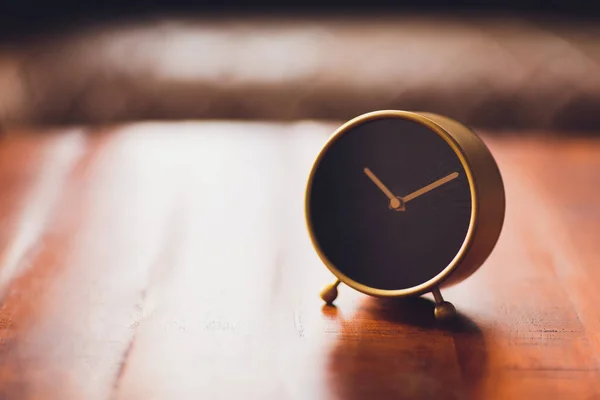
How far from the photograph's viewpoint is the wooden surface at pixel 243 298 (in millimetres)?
873

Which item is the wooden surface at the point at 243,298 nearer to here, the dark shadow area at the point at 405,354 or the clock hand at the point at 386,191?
the dark shadow area at the point at 405,354

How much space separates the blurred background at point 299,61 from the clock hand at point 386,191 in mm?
957

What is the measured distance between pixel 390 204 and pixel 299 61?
1138 mm

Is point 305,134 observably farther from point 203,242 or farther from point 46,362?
point 46,362

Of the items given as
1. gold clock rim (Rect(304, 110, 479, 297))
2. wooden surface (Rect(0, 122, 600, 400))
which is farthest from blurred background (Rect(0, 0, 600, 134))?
gold clock rim (Rect(304, 110, 479, 297))

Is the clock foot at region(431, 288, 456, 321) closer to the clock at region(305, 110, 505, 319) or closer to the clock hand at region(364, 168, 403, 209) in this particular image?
the clock at region(305, 110, 505, 319)

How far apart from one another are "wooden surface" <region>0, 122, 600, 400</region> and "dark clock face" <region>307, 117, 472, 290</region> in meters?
0.07

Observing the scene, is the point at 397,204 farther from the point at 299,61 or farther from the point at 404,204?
the point at 299,61

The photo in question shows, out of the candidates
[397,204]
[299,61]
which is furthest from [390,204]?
[299,61]

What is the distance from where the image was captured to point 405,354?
36.1 inches

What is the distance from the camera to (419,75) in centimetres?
202

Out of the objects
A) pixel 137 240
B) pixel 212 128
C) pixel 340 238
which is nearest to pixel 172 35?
pixel 212 128

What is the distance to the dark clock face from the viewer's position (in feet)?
3.16

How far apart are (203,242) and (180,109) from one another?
0.82 m
